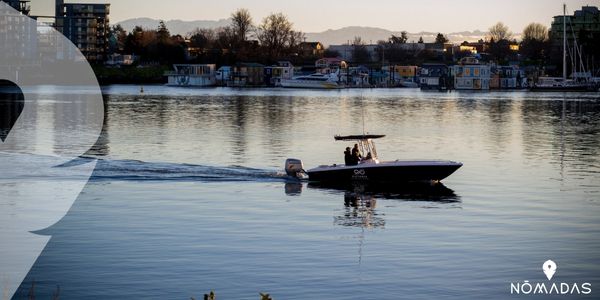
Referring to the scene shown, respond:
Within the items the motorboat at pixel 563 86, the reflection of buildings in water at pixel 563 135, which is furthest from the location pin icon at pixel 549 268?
the motorboat at pixel 563 86

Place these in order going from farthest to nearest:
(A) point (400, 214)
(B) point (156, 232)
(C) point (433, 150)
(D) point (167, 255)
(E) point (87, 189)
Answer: (C) point (433, 150), (E) point (87, 189), (A) point (400, 214), (B) point (156, 232), (D) point (167, 255)

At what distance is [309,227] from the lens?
34656mm

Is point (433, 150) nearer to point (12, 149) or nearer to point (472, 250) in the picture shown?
point (12, 149)

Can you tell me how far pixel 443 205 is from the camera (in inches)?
1565

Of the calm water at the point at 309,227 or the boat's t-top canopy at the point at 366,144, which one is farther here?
the boat's t-top canopy at the point at 366,144

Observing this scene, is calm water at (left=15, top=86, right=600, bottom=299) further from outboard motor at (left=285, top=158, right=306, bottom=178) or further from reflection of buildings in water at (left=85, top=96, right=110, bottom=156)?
outboard motor at (left=285, top=158, right=306, bottom=178)

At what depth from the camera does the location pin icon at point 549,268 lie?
2764 cm

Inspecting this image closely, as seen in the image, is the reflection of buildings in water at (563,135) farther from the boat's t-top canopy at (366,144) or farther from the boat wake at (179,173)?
the boat wake at (179,173)

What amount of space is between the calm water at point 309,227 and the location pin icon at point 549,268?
0.62 feet

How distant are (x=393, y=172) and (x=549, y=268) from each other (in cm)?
1601

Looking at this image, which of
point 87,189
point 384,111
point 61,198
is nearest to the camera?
point 61,198

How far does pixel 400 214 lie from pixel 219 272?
1154 cm

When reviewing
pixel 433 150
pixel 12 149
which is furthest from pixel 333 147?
pixel 12 149

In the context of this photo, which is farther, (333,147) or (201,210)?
(333,147)
